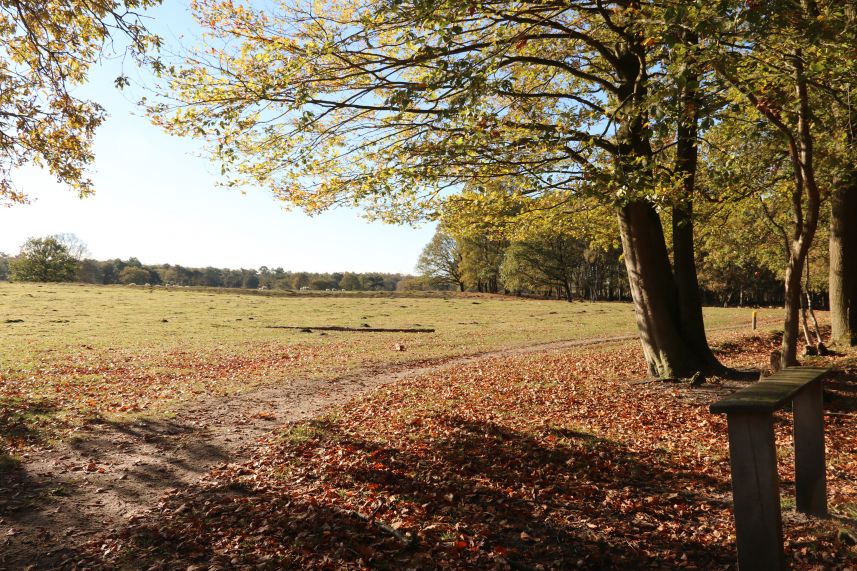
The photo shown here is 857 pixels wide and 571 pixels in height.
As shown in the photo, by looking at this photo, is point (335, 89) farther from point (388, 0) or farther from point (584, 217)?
point (584, 217)

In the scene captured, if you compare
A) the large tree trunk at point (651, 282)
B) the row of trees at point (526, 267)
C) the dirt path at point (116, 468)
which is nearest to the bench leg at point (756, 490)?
the dirt path at point (116, 468)

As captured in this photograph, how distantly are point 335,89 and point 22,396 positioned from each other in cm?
935

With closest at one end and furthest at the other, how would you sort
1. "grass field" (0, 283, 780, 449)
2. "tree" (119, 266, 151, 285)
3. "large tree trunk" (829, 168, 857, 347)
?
"grass field" (0, 283, 780, 449)
"large tree trunk" (829, 168, 857, 347)
"tree" (119, 266, 151, 285)

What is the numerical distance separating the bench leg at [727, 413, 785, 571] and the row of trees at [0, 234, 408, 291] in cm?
8859

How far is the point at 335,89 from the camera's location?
1135cm

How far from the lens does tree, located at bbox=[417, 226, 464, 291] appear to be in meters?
82.1

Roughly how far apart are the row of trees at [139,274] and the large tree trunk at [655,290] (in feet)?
269

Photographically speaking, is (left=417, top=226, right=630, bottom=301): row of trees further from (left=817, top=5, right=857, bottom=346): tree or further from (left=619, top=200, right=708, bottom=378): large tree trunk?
(left=619, top=200, right=708, bottom=378): large tree trunk

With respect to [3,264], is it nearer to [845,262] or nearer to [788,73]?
[845,262]

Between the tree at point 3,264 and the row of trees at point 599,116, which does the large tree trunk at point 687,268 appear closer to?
the row of trees at point 599,116

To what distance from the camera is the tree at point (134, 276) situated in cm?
9444

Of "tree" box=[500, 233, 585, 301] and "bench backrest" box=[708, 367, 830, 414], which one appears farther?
"tree" box=[500, 233, 585, 301]

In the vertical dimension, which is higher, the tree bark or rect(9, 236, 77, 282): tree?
rect(9, 236, 77, 282): tree

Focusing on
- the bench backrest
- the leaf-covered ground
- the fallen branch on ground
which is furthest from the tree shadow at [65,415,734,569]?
the fallen branch on ground
